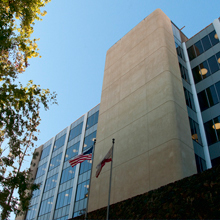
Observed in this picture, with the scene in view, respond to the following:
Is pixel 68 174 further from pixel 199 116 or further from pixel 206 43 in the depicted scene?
pixel 206 43

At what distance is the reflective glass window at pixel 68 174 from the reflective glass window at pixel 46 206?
4219 mm

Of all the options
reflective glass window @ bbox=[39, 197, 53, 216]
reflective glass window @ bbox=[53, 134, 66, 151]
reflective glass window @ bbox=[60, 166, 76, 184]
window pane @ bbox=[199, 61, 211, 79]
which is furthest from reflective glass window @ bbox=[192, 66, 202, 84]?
reflective glass window @ bbox=[39, 197, 53, 216]

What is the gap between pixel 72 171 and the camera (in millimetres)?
41469

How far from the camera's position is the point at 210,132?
2461cm

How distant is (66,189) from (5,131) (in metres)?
23.0

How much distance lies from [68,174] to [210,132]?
26481 millimetres

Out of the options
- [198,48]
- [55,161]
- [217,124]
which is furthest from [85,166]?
[198,48]

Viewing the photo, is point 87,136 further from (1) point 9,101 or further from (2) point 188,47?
(1) point 9,101

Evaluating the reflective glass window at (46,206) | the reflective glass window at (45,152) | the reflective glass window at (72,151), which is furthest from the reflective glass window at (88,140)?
the reflective glass window at (45,152)

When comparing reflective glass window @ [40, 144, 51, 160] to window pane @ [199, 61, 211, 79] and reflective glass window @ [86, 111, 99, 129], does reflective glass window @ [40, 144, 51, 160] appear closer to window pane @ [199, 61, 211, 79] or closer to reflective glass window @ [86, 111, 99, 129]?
reflective glass window @ [86, 111, 99, 129]

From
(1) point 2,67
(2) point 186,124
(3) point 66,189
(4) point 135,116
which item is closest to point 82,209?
(3) point 66,189

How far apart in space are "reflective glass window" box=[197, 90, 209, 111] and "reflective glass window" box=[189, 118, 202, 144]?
2.46 metres

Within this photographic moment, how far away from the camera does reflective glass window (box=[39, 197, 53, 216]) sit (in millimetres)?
42922

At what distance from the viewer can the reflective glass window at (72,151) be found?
1746 inches
